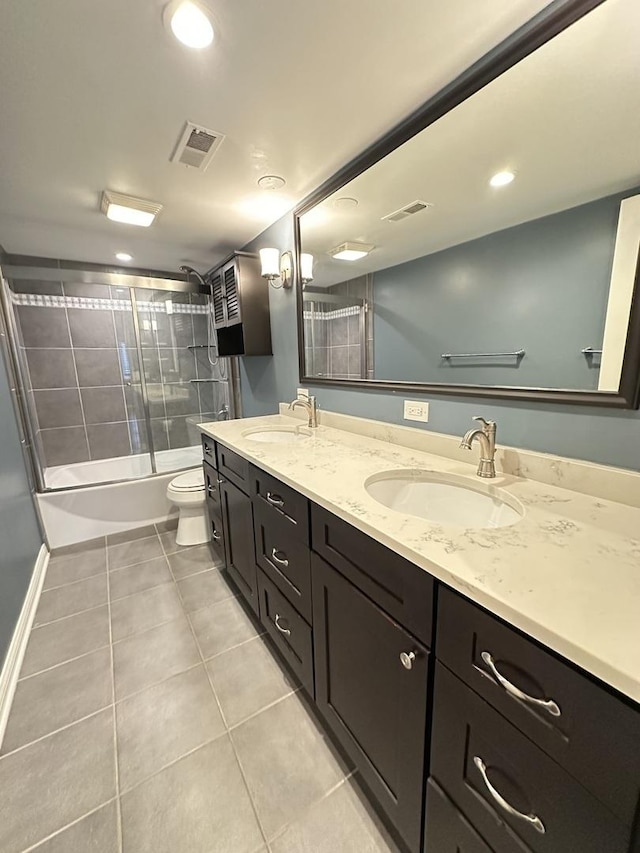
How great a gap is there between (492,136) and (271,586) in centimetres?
180

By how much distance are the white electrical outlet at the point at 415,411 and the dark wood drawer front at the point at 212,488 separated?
111cm

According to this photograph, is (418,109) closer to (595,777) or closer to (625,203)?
(625,203)

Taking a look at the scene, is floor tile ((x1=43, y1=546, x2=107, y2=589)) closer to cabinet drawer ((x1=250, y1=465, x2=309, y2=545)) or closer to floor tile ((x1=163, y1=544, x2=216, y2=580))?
floor tile ((x1=163, y1=544, x2=216, y2=580))

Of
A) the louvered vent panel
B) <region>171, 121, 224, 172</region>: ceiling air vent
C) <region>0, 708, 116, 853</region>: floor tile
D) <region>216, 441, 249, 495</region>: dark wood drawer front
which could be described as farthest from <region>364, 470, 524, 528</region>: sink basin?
the louvered vent panel

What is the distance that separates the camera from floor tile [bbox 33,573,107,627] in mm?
1801

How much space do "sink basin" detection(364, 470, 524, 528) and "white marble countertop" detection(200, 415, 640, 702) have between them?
34 millimetres

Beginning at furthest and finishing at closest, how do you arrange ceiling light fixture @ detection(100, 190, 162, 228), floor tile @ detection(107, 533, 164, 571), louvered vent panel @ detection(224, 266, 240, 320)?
1. louvered vent panel @ detection(224, 266, 240, 320)
2. floor tile @ detection(107, 533, 164, 571)
3. ceiling light fixture @ detection(100, 190, 162, 228)

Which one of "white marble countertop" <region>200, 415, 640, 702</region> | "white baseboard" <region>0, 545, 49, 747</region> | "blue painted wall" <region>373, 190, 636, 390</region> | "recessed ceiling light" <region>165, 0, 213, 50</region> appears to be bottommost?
"white baseboard" <region>0, 545, 49, 747</region>

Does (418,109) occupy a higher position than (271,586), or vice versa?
(418,109)

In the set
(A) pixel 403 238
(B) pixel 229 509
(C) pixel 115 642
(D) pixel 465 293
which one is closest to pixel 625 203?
(D) pixel 465 293

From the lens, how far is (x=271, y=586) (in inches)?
55.7

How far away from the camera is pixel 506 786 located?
0.58m

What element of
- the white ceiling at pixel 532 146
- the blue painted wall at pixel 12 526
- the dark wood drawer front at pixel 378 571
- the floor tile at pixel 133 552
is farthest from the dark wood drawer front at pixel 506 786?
the floor tile at pixel 133 552

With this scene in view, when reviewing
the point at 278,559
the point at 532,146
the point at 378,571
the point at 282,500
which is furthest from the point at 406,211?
the point at 278,559
